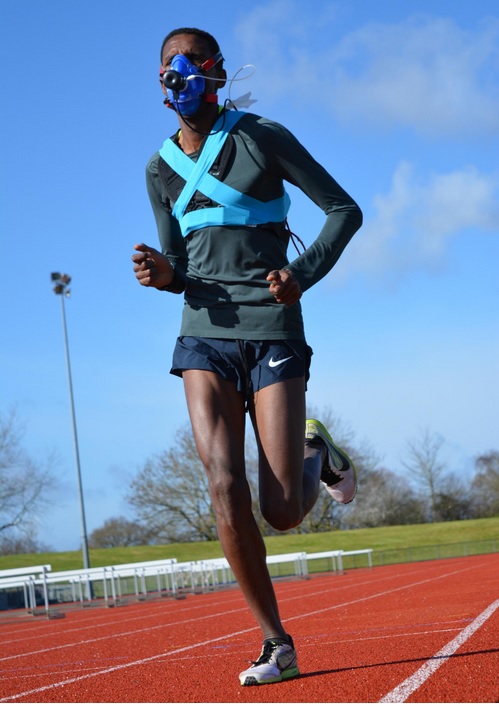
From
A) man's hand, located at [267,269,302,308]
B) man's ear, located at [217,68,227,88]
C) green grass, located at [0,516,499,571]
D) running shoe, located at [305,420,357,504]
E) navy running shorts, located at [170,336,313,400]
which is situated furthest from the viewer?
green grass, located at [0,516,499,571]

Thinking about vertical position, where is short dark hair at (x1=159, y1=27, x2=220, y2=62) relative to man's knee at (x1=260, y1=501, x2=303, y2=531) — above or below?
above

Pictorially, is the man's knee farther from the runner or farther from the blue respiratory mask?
the blue respiratory mask

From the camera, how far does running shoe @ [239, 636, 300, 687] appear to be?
397cm

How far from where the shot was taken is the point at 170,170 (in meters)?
4.54

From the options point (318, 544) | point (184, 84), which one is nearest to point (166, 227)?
point (184, 84)

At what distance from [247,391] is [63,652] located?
4.58 metres

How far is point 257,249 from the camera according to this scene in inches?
170

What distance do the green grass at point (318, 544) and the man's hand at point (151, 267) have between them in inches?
1986

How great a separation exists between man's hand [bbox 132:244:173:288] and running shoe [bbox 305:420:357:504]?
1305 mm

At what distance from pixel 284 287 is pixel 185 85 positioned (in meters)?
1.06

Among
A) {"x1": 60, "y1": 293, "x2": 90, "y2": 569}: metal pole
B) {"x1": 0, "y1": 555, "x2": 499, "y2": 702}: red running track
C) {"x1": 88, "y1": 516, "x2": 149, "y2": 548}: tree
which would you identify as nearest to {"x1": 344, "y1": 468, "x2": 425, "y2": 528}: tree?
{"x1": 88, "y1": 516, "x2": 149, "y2": 548}: tree

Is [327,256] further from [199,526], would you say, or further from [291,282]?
[199,526]

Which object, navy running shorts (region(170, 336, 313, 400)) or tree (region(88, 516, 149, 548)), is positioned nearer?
navy running shorts (region(170, 336, 313, 400))

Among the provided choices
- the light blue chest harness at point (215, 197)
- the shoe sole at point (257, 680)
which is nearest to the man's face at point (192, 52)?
the light blue chest harness at point (215, 197)
